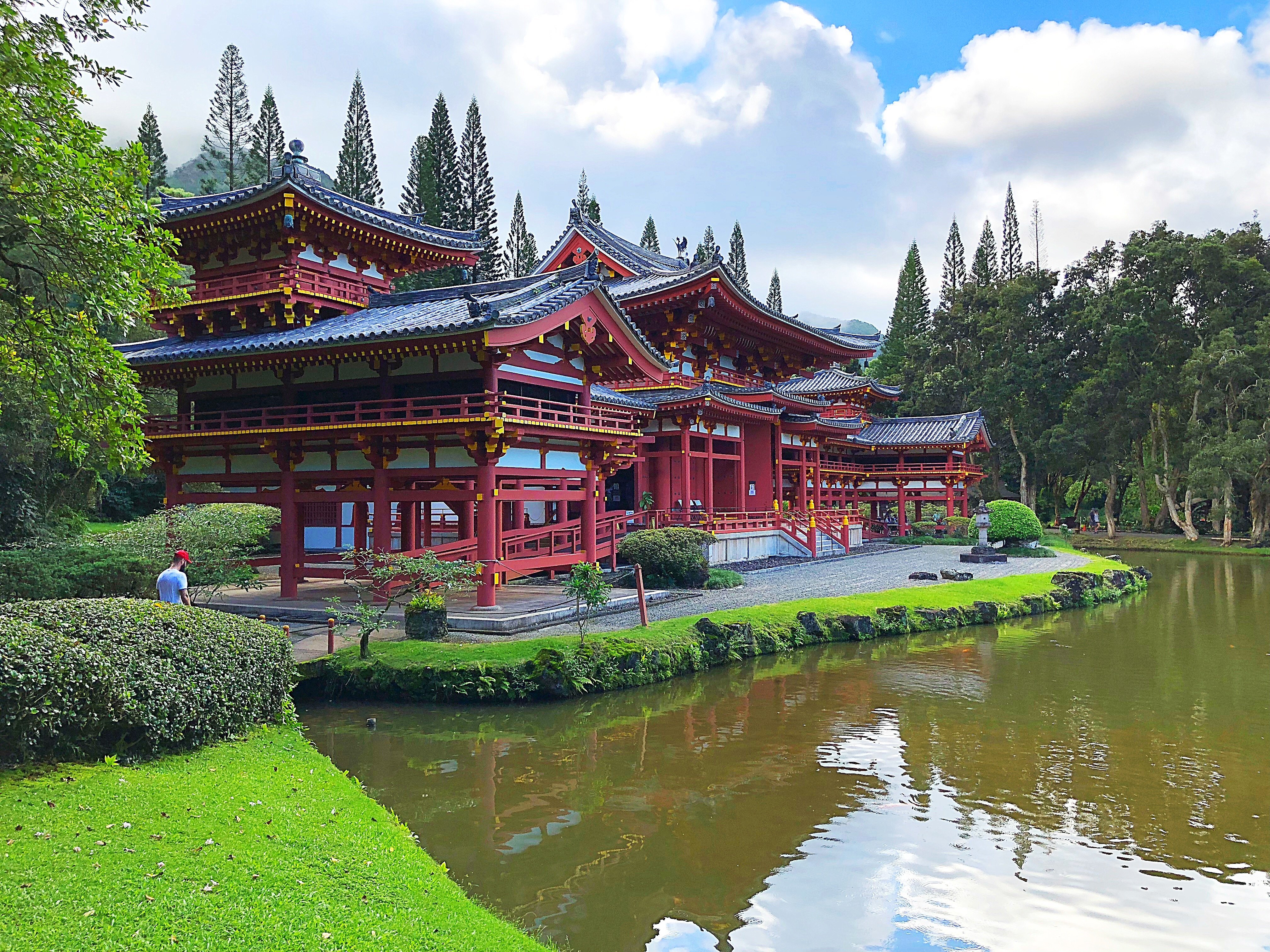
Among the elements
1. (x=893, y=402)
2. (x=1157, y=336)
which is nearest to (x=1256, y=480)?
(x=1157, y=336)

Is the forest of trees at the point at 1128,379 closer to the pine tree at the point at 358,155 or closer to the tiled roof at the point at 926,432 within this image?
the tiled roof at the point at 926,432

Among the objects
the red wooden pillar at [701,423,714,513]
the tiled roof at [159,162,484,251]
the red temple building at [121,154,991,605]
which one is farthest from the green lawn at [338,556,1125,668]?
the tiled roof at [159,162,484,251]

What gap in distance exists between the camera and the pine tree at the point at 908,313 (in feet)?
229

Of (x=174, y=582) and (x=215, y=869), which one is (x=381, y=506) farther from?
(x=215, y=869)

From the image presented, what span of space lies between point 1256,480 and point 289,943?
4916 centimetres

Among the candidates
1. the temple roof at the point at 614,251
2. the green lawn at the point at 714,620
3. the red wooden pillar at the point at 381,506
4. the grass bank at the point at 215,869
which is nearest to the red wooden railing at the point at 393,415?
the red wooden pillar at the point at 381,506

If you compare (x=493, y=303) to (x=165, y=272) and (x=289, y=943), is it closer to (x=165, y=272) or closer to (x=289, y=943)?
(x=165, y=272)

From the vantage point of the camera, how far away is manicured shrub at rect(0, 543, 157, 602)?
575 inches

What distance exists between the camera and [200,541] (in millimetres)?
15711

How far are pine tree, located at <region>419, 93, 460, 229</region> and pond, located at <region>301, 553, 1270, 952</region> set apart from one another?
40257mm

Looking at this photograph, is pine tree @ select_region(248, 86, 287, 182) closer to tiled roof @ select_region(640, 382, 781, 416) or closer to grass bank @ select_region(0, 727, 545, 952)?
tiled roof @ select_region(640, 382, 781, 416)

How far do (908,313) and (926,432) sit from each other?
29.9 meters

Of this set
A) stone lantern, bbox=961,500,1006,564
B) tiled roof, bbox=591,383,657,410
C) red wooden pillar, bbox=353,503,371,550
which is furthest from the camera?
stone lantern, bbox=961,500,1006,564

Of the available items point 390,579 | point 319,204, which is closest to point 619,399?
point 319,204
